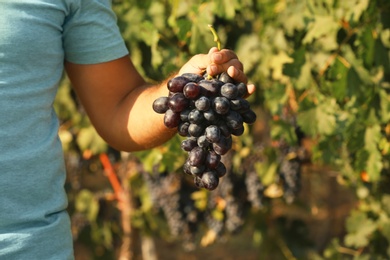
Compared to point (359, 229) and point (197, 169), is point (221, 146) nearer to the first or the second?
point (197, 169)

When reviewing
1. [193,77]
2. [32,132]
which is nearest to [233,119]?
[193,77]

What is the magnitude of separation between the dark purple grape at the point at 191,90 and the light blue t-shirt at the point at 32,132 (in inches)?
16.7

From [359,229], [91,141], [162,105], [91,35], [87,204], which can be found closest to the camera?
[162,105]

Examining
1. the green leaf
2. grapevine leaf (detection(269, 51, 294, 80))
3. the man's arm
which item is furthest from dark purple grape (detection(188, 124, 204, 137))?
the green leaf

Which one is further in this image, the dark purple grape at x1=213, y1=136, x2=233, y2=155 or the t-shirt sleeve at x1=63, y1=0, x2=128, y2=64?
the t-shirt sleeve at x1=63, y1=0, x2=128, y2=64

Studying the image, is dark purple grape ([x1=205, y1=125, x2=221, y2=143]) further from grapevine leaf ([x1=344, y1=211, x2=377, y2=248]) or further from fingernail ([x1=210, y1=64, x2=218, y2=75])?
grapevine leaf ([x1=344, y1=211, x2=377, y2=248])

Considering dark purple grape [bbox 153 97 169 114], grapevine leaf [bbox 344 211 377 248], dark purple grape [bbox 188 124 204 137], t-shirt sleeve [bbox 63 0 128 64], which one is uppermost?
dark purple grape [bbox 188 124 204 137]

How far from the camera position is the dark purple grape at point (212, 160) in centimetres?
152

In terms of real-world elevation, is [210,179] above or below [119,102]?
above

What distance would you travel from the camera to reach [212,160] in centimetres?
152

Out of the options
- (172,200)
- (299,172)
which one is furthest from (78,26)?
(172,200)

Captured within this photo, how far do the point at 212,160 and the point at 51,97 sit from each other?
1.67ft

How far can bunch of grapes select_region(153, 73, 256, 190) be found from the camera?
1498 mm

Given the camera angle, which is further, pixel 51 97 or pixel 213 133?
pixel 51 97
